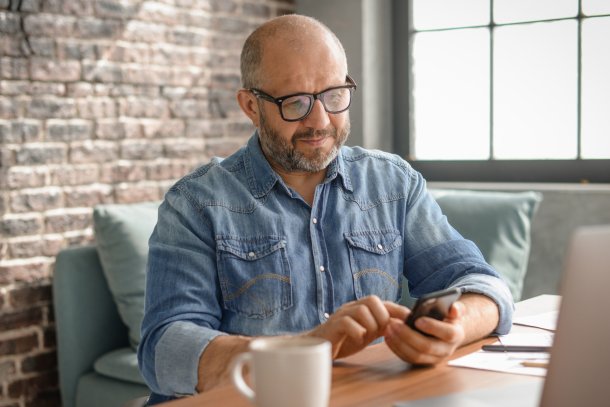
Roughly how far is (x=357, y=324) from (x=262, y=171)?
26.3 inches

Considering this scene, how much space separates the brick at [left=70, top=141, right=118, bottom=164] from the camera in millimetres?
3244

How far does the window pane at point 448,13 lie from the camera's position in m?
3.78

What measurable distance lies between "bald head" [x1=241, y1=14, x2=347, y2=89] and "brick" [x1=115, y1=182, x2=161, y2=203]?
150 cm

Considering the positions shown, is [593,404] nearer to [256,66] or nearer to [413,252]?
[413,252]

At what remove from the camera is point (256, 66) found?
201cm

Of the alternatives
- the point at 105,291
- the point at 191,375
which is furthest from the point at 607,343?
the point at 105,291

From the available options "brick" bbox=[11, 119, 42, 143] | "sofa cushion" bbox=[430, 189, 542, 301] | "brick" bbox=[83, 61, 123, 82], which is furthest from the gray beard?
"brick" bbox=[83, 61, 123, 82]

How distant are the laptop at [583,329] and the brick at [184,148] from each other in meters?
2.84

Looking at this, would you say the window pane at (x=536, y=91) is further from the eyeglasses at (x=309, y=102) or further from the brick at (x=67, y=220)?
the eyeglasses at (x=309, y=102)

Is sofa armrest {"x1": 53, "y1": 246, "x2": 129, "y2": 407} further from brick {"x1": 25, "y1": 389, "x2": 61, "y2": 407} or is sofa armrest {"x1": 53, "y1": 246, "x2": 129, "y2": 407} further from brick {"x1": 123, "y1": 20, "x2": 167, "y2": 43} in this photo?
brick {"x1": 123, "y1": 20, "x2": 167, "y2": 43}

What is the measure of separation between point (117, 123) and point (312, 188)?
159 cm

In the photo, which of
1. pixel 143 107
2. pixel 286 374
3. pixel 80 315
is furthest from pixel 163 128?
pixel 286 374

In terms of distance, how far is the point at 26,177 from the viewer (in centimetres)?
308

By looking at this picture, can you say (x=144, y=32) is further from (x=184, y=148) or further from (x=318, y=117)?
(x=318, y=117)
